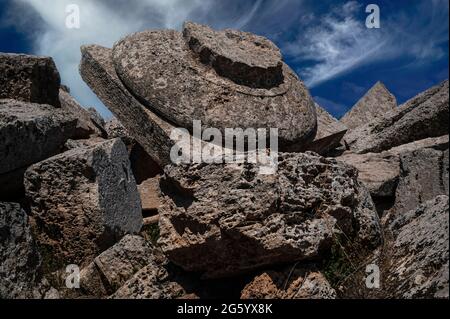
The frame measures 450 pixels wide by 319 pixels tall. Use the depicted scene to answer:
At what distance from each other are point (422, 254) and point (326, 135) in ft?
10.4

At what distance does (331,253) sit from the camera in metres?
4.42

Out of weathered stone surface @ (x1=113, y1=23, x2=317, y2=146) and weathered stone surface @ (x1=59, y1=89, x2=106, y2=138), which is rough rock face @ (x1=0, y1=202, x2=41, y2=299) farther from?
weathered stone surface @ (x1=59, y1=89, x2=106, y2=138)

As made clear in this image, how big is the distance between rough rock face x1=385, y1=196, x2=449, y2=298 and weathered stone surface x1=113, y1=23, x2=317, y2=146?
2.07m

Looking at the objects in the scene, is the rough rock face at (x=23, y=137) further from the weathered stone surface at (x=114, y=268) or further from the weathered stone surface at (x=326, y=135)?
the weathered stone surface at (x=326, y=135)

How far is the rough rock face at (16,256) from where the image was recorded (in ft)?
14.2

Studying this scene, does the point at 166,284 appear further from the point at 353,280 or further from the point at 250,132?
the point at 250,132

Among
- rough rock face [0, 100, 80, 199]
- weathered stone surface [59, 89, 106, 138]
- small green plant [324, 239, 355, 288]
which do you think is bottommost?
small green plant [324, 239, 355, 288]

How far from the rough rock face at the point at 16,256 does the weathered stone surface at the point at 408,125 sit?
4.39m

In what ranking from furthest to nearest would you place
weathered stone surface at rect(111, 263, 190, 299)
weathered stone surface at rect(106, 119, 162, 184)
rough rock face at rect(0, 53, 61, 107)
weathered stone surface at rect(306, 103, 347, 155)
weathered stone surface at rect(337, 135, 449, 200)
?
weathered stone surface at rect(106, 119, 162, 184) < weathered stone surface at rect(306, 103, 347, 155) < rough rock face at rect(0, 53, 61, 107) < weathered stone surface at rect(337, 135, 449, 200) < weathered stone surface at rect(111, 263, 190, 299)

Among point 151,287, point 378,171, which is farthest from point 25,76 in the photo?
point 378,171

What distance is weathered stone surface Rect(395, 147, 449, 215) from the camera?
525 centimetres

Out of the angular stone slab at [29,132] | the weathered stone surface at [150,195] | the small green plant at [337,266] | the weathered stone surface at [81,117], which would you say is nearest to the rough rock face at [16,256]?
the angular stone slab at [29,132]

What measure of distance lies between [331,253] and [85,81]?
422 centimetres

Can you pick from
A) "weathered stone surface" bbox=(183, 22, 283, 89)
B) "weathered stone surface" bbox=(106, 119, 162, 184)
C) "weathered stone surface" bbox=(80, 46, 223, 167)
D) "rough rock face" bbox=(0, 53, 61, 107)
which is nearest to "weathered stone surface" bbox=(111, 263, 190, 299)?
"weathered stone surface" bbox=(80, 46, 223, 167)
